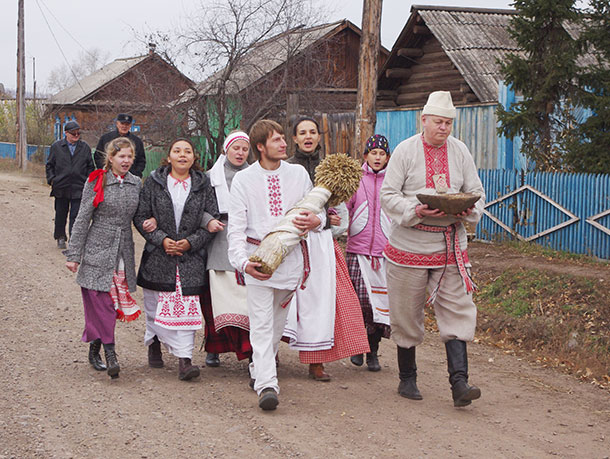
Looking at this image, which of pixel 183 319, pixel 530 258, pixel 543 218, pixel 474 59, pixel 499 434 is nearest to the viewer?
pixel 499 434

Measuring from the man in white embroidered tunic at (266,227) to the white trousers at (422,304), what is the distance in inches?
25.9

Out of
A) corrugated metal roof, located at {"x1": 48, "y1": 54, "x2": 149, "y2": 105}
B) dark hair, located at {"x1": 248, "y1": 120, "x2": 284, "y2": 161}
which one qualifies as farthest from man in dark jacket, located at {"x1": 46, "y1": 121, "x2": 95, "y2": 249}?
corrugated metal roof, located at {"x1": 48, "y1": 54, "x2": 149, "y2": 105}

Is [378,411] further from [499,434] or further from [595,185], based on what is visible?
A: [595,185]

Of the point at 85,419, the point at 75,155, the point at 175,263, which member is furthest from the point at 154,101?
the point at 85,419

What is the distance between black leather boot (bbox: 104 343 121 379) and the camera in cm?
601

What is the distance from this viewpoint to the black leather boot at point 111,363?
19.7ft

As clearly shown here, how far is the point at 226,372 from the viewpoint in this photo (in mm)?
6492

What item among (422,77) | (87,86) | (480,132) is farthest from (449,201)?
(87,86)

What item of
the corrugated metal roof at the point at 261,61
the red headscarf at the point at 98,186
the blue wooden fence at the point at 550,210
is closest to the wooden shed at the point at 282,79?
the corrugated metal roof at the point at 261,61

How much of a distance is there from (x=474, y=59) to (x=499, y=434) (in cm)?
1347

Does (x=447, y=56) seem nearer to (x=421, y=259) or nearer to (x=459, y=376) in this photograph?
(x=421, y=259)

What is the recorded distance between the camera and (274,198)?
5652mm

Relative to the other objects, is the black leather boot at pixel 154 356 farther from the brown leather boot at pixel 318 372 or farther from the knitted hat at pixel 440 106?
the knitted hat at pixel 440 106

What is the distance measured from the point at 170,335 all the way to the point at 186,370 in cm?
30
